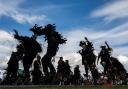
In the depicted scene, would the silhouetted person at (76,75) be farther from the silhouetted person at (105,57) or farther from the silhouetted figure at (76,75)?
the silhouetted person at (105,57)

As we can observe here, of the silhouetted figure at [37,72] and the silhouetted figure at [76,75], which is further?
the silhouetted figure at [76,75]

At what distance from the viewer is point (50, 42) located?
101 ft

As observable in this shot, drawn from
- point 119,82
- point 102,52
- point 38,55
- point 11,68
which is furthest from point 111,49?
point 11,68

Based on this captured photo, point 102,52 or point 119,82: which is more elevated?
point 102,52

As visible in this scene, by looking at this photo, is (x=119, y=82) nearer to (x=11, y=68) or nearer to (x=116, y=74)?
(x=116, y=74)

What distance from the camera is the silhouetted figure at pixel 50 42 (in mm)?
29500

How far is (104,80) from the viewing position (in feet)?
105

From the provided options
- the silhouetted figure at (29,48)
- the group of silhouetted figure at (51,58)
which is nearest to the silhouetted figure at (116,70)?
the group of silhouetted figure at (51,58)

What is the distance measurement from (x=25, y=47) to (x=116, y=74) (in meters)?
8.27

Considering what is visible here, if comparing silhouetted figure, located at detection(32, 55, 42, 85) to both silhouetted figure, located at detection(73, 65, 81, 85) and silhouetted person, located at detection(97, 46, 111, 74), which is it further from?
silhouetted figure, located at detection(73, 65, 81, 85)

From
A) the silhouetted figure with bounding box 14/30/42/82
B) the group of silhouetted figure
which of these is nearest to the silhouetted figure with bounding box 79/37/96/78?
the group of silhouetted figure

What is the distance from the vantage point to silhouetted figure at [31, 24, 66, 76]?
2950 centimetres

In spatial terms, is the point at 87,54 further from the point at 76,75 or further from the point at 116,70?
the point at 76,75

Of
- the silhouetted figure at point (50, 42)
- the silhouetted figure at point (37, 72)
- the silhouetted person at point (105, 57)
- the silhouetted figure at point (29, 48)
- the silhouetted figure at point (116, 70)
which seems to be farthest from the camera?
the silhouetted person at point (105, 57)
